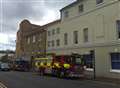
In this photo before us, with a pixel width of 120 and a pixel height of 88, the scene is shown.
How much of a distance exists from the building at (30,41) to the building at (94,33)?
11.1 m

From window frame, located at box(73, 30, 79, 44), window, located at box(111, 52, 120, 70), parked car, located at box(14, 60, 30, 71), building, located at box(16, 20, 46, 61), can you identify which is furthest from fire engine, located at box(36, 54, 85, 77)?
parked car, located at box(14, 60, 30, 71)

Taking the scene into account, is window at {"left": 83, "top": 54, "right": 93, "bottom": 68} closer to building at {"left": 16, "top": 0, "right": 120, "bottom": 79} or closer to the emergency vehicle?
building at {"left": 16, "top": 0, "right": 120, "bottom": 79}

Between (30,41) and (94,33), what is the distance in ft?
109

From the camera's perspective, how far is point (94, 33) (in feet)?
115

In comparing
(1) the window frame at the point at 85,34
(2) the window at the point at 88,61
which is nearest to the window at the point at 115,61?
(2) the window at the point at 88,61

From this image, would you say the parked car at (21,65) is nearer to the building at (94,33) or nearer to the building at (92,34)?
the building at (92,34)

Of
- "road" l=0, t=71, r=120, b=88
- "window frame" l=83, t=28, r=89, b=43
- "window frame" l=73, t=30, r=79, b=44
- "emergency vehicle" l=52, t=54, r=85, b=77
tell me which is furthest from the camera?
"window frame" l=73, t=30, r=79, b=44

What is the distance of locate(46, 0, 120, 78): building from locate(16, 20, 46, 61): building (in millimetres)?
11070

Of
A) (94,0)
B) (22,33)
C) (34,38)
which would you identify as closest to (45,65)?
(94,0)

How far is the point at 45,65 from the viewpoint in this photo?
3644 centimetres

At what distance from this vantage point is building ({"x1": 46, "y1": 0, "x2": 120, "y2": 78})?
102 feet

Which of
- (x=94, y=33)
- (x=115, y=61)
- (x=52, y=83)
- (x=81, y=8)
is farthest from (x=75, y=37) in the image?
(x=52, y=83)

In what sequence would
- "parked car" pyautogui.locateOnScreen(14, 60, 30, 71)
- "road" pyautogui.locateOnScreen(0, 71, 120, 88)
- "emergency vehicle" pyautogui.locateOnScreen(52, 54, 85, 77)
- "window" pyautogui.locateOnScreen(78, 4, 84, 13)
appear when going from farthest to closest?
"parked car" pyautogui.locateOnScreen(14, 60, 30, 71)
"window" pyautogui.locateOnScreen(78, 4, 84, 13)
"emergency vehicle" pyautogui.locateOnScreen(52, 54, 85, 77)
"road" pyautogui.locateOnScreen(0, 71, 120, 88)

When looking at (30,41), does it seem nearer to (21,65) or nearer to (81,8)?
(21,65)
